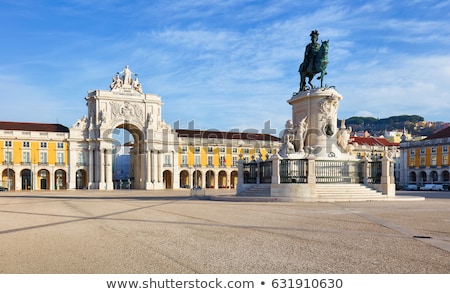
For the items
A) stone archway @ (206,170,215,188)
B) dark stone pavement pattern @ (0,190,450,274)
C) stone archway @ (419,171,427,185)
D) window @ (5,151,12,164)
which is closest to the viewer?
dark stone pavement pattern @ (0,190,450,274)

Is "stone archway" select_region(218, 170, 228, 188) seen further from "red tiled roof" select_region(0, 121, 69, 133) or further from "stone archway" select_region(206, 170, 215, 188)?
"red tiled roof" select_region(0, 121, 69, 133)

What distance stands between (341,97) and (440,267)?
67.1 ft

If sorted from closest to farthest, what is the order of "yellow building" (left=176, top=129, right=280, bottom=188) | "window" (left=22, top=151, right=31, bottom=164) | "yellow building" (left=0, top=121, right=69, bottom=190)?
"yellow building" (left=0, top=121, right=69, bottom=190), "window" (left=22, top=151, right=31, bottom=164), "yellow building" (left=176, top=129, right=280, bottom=188)

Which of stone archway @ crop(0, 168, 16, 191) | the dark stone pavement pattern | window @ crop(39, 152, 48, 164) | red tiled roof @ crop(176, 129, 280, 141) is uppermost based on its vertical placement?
red tiled roof @ crop(176, 129, 280, 141)

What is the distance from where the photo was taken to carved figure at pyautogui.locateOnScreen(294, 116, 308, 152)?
83.6ft

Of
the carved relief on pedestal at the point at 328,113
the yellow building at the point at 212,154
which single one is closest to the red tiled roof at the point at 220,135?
the yellow building at the point at 212,154

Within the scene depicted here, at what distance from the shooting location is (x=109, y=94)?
243ft

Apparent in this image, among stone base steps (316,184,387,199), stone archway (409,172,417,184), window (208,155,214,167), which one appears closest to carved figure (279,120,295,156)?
stone base steps (316,184,387,199)

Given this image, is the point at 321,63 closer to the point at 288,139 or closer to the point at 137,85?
the point at 288,139

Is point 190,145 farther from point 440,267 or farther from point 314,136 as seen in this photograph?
point 440,267

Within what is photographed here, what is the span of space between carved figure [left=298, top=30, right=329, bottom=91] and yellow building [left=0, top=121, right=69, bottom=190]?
5377 cm

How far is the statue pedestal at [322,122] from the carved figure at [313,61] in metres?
1.21

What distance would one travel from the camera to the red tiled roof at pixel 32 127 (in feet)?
238
